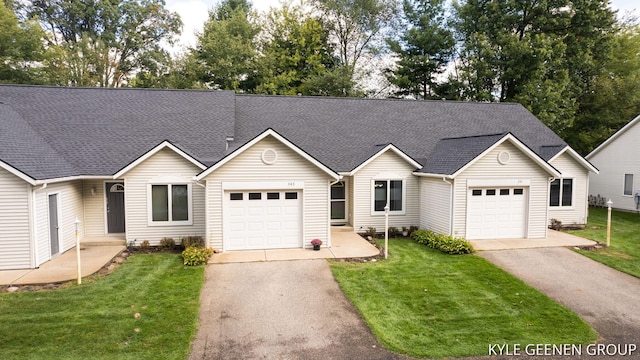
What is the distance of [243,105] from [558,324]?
55.0ft

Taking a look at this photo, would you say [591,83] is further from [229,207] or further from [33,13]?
[33,13]

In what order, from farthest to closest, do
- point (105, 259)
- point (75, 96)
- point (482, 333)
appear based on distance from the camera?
point (75, 96), point (105, 259), point (482, 333)

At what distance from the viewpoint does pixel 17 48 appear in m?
27.6

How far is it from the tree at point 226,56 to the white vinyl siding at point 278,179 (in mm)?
20628

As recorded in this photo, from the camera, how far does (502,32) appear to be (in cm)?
3002

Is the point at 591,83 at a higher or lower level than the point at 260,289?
higher

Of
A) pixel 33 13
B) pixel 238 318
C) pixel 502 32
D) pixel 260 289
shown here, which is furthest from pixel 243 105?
pixel 33 13

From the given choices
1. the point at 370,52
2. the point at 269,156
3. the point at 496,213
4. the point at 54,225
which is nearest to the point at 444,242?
the point at 496,213

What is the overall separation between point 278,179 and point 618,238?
14267mm

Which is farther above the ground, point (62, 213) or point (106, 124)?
point (106, 124)

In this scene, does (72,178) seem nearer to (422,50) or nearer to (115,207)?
(115,207)

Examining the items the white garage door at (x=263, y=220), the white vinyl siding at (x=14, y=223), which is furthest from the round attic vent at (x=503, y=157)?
the white vinyl siding at (x=14, y=223)

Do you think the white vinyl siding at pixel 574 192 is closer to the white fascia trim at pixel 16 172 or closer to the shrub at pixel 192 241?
the shrub at pixel 192 241

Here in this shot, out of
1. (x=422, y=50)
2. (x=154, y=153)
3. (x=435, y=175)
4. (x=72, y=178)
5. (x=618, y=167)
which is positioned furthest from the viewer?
(x=422, y=50)
